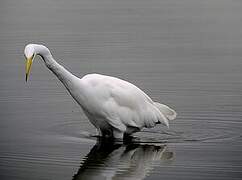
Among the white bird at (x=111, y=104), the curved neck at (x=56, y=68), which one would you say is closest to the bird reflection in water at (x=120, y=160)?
the white bird at (x=111, y=104)

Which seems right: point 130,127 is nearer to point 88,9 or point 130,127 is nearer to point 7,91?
point 7,91

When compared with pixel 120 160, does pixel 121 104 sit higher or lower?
higher

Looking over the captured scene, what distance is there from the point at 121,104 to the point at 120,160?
1.35 metres

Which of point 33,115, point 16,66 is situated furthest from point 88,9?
point 33,115

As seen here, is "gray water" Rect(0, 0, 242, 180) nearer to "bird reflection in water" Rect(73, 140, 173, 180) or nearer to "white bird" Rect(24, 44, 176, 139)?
"bird reflection in water" Rect(73, 140, 173, 180)

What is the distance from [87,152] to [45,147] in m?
0.65

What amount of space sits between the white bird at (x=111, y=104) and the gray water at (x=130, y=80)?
0.88 feet

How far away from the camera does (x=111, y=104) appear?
1410 cm

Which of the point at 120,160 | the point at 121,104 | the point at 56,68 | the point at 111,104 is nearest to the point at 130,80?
the point at 121,104

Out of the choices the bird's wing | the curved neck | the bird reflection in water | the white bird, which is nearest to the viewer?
the bird reflection in water

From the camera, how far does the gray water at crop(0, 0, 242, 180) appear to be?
13.0m

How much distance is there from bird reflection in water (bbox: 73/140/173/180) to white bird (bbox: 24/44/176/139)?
1.00 ft

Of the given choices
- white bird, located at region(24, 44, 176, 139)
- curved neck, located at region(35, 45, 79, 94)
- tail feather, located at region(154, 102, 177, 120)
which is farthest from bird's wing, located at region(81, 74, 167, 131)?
curved neck, located at region(35, 45, 79, 94)

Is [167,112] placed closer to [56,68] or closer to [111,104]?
[111,104]
